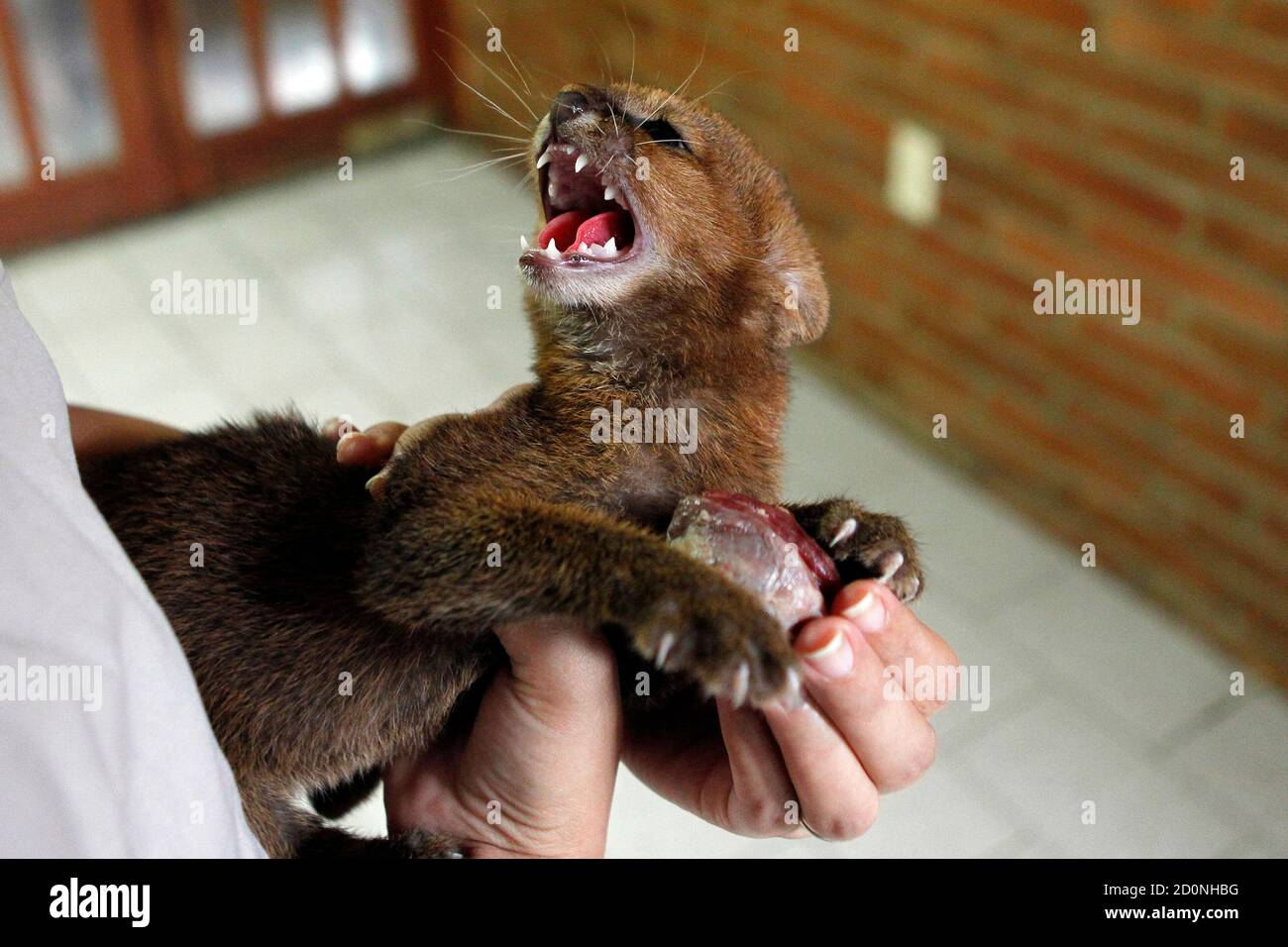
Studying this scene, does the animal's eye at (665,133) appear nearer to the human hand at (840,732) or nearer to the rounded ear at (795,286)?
the rounded ear at (795,286)

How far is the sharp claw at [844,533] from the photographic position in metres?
1.47

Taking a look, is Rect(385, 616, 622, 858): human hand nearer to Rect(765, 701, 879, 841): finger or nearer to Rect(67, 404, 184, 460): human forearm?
Rect(765, 701, 879, 841): finger

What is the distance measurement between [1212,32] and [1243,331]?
71 cm

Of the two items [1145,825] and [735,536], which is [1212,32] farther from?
[735,536]

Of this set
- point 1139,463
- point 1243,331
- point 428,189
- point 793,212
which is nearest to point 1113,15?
point 1243,331

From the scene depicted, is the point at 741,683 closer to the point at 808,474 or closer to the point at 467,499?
the point at 467,499

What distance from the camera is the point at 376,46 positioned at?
18.2 ft

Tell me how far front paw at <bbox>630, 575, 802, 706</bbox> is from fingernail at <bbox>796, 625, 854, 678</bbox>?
45 mm

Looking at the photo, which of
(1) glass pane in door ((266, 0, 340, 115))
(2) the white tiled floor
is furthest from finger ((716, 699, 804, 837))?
(1) glass pane in door ((266, 0, 340, 115))

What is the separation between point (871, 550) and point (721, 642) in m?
0.37

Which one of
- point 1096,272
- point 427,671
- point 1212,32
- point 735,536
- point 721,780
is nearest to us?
point 735,536

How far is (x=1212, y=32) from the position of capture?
2.74 m

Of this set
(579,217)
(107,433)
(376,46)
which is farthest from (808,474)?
(376,46)

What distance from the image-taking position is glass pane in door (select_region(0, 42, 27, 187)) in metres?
4.77
